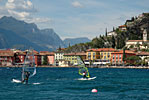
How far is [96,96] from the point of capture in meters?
44.8

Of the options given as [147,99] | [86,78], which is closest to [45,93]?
[147,99]

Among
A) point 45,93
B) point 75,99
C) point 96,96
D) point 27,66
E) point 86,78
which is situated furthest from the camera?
point 86,78

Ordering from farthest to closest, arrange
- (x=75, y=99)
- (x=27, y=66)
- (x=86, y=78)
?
1. (x=86, y=78)
2. (x=27, y=66)
3. (x=75, y=99)

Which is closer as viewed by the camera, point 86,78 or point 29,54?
point 29,54

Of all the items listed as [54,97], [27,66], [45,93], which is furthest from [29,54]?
[54,97]

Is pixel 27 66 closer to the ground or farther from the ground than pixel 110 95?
farther from the ground

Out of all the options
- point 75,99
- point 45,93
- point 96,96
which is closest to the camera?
point 75,99

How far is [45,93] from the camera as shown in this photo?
48.0 m

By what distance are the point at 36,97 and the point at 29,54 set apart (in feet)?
51.6

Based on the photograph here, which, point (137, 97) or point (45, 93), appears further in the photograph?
point (45, 93)

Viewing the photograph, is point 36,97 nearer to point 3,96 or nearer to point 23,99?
point 23,99

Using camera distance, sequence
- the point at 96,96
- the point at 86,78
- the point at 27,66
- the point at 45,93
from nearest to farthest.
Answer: the point at 96,96
the point at 45,93
the point at 27,66
the point at 86,78

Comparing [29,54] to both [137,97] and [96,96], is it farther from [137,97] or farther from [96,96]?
[137,97]

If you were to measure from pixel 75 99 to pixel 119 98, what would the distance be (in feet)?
20.4
